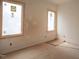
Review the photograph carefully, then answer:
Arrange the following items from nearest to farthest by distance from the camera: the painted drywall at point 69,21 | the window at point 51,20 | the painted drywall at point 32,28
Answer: the painted drywall at point 32,28
the painted drywall at point 69,21
the window at point 51,20

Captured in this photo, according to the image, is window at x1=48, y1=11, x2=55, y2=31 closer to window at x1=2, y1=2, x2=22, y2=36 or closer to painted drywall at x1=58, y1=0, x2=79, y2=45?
painted drywall at x1=58, y1=0, x2=79, y2=45

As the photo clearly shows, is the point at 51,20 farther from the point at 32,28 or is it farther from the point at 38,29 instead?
the point at 32,28

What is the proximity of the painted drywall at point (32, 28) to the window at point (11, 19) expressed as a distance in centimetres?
26

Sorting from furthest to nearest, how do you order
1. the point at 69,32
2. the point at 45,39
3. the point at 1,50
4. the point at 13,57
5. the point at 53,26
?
the point at 53,26 → the point at 69,32 → the point at 45,39 → the point at 1,50 → the point at 13,57

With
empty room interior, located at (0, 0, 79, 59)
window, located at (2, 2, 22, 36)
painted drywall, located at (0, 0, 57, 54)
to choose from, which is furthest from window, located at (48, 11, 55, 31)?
window, located at (2, 2, 22, 36)

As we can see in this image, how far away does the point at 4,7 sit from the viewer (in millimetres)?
3703

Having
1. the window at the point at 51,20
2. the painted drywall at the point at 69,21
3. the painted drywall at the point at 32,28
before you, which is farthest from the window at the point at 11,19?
the painted drywall at the point at 69,21

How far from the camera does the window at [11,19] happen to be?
3732 mm

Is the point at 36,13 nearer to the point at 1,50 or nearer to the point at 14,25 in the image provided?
the point at 14,25

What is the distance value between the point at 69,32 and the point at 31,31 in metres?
2.77

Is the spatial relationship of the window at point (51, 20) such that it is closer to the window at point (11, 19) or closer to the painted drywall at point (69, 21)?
the painted drywall at point (69, 21)

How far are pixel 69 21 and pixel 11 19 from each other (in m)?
3.82

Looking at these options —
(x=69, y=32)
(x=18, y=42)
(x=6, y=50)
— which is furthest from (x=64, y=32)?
(x=6, y=50)

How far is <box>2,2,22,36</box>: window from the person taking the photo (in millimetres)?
3732
